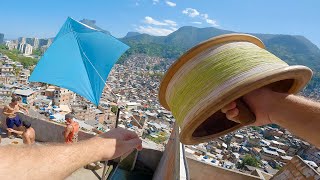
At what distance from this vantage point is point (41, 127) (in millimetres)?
7426

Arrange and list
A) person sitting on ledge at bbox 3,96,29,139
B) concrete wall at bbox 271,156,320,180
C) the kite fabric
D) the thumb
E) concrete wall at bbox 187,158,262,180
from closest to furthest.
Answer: the thumb < the kite fabric < concrete wall at bbox 271,156,320,180 < concrete wall at bbox 187,158,262,180 < person sitting on ledge at bbox 3,96,29,139

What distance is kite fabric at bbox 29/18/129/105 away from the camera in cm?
546

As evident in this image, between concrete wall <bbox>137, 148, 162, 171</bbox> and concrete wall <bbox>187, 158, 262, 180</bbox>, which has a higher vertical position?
concrete wall <bbox>137, 148, 162, 171</bbox>

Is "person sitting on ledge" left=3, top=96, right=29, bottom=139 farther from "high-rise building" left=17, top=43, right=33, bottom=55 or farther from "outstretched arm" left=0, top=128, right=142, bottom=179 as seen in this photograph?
"high-rise building" left=17, top=43, right=33, bottom=55

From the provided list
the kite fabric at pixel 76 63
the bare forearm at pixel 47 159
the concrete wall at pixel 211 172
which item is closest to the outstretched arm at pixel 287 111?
the bare forearm at pixel 47 159

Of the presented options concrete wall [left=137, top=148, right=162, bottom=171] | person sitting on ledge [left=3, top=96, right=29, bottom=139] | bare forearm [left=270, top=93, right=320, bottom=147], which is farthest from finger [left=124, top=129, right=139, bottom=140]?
person sitting on ledge [left=3, top=96, right=29, bottom=139]

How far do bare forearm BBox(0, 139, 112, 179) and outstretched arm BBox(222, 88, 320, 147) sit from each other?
0.80 m

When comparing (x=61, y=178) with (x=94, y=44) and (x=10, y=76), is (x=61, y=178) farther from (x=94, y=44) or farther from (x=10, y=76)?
(x=10, y=76)

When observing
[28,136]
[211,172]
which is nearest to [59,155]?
[28,136]

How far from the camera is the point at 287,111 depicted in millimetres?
1341

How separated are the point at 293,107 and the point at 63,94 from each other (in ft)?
205

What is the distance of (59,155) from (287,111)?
1133mm

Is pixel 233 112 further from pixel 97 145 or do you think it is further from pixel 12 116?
pixel 12 116

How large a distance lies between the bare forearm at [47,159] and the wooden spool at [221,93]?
57cm
